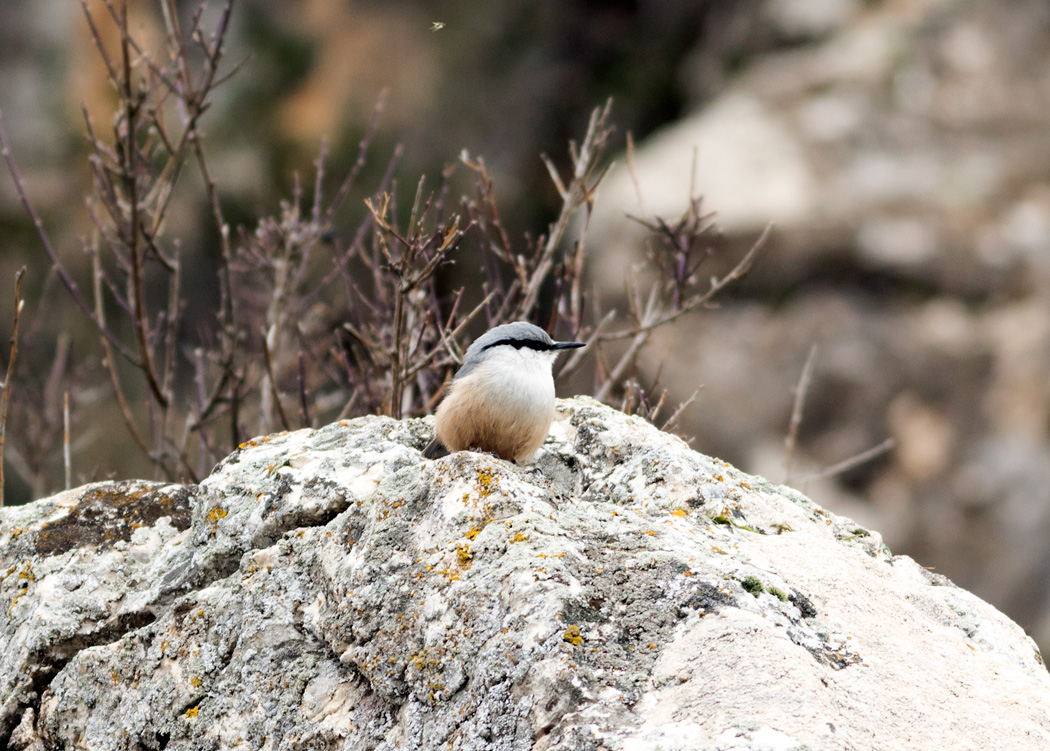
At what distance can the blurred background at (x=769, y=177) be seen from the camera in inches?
401

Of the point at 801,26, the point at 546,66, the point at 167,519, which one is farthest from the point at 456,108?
the point at 167,519

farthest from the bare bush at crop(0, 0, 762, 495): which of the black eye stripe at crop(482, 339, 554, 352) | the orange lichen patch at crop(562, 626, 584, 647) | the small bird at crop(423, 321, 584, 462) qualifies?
the orange lichen patch at crop(562, 626, 584, 647)

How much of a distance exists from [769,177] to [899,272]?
178cm

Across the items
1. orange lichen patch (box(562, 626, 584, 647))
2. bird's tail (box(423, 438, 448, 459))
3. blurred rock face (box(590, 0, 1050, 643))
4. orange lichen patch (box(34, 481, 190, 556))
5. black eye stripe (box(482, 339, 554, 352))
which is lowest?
blurred rock face (box(590, 0, 1050, 643))

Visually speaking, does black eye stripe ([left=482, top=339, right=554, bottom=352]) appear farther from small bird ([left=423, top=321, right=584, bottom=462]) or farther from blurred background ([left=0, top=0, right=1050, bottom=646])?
blurred background ([left=0, top=0, right=1050, bottom=646])

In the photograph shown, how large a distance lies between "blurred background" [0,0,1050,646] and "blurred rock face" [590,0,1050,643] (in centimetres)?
2

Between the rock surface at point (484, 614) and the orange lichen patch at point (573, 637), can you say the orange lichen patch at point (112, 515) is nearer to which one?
the rock surface at point (484, 614)

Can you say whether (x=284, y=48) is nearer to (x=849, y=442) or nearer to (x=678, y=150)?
(x=678, y=150)

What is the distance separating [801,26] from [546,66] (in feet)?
10.6

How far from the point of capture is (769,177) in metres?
11.3

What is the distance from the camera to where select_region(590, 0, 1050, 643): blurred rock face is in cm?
1012

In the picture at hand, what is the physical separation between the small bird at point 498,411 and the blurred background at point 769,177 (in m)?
5.88

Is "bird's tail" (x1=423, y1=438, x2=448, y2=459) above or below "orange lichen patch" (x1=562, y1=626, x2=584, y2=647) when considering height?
below

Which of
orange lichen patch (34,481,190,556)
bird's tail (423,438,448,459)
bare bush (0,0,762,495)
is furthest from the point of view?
bare bush (0,0,762,495)
